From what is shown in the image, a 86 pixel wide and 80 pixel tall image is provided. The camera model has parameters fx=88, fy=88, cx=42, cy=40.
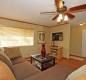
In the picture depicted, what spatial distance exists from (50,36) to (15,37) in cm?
266

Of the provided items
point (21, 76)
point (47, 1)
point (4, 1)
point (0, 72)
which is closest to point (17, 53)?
point (21, 76)

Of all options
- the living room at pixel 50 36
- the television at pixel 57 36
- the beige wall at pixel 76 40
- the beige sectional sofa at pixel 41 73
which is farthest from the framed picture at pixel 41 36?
the beige sectional sofa at pixel 41 73

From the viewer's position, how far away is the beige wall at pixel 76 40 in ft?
20.0

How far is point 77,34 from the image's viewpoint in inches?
247

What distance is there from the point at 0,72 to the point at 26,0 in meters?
→ 2.04

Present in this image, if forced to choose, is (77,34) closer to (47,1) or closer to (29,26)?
(29,26)

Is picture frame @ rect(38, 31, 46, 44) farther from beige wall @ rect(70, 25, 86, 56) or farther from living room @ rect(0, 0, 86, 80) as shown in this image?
beige wall @ rect(70, 25, 86, 56)

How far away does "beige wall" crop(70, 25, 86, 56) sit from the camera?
20.0ft

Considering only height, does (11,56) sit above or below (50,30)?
below

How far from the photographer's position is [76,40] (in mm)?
6340

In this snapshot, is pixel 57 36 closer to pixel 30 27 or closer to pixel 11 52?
pixel 30 27

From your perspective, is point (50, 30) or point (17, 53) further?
point (50, 30)

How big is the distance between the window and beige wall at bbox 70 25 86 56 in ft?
10.1

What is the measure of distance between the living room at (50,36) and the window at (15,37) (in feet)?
0.58
